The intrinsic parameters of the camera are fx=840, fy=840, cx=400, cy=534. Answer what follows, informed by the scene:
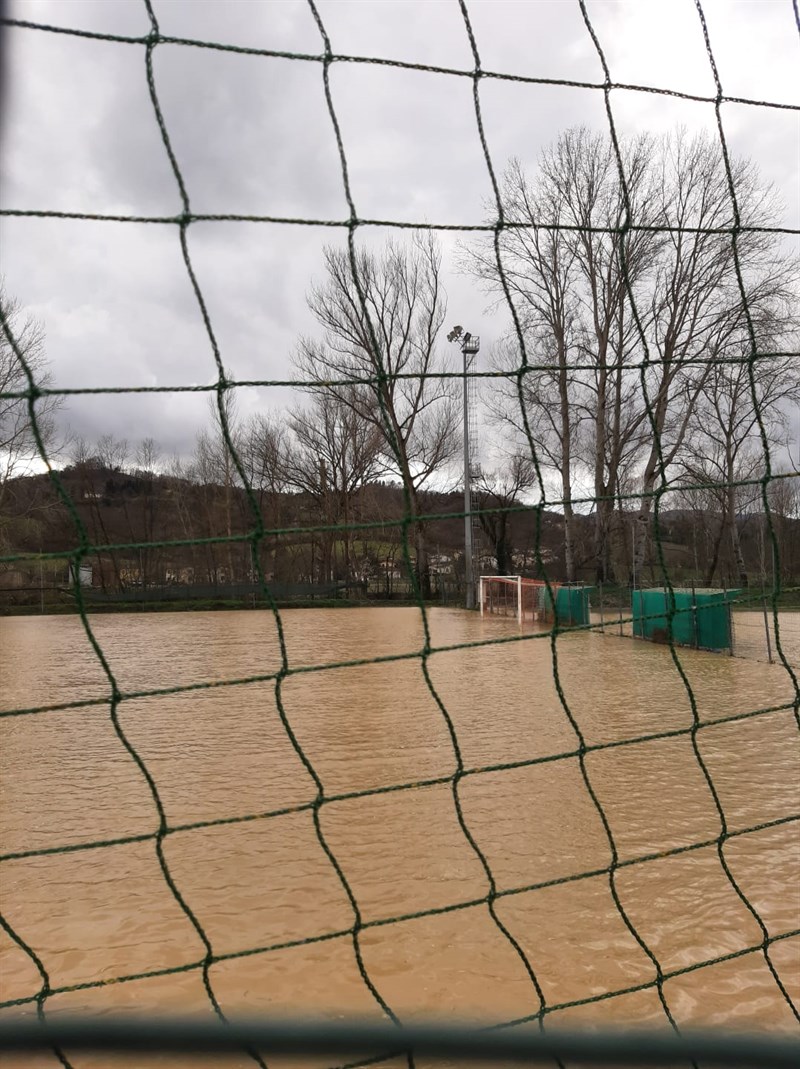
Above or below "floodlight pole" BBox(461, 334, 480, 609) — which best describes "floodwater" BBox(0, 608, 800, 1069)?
below

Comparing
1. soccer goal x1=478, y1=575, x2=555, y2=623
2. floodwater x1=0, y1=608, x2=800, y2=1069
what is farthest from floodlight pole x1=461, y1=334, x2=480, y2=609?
floodwater x1=0, y1=608, x2=800, y2=1069

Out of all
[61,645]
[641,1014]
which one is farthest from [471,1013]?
[61,645]

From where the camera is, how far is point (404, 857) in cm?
358

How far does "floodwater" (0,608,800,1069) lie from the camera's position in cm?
247

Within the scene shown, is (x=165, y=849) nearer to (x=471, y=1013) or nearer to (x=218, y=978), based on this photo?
(x=218, y=978)

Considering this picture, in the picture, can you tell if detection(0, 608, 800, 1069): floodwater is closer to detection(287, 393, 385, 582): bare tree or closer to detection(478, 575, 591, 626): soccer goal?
detection(478, 575, 591, 626): soccer goal

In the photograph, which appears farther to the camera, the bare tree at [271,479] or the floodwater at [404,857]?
the bare tree at [271,479]

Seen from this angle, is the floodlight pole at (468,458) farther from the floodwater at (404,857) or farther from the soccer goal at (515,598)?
the floodwater at (404,857)

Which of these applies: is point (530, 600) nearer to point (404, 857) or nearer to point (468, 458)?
point (468, 458)

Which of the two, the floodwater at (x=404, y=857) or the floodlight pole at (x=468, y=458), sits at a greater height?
the floodlight pole at (x=468, y=458)

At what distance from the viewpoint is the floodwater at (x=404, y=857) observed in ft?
A: 8.11

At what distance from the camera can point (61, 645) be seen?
1298cm

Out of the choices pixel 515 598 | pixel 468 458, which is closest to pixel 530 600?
pixel 515 598

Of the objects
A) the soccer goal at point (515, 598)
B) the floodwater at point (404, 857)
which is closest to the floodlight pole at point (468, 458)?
the soccer goal at point (515, 598)
